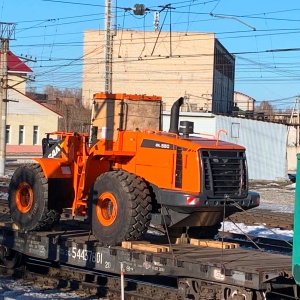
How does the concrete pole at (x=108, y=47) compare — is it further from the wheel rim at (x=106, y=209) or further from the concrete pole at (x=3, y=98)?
the wheel rim at (x=106, y=209)

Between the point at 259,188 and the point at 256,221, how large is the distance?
17.6 metres

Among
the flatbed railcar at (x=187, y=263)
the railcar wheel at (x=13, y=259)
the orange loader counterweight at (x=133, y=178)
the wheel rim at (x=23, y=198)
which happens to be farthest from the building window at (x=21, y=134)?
the flatbed railcar at (x=187, y=263)

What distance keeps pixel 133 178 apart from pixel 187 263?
6.01 feet

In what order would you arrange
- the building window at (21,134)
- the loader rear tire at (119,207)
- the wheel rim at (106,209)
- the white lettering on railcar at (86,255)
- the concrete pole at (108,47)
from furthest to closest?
the building window at (21,134)
the concrete pole at (108,47)
the wheel rim at (106,209)
the white lettering on railcar at (86,255)
the loader rear tire at (119,207)

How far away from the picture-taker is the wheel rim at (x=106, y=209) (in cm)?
1090

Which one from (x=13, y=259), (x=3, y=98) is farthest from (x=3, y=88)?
(x=13, y=259)

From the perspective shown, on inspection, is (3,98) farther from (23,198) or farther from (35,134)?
(35,134)

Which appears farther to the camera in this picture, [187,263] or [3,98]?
[3,98]

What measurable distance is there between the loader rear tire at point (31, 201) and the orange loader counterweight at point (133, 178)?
0.05ft

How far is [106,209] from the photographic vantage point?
11.1 m

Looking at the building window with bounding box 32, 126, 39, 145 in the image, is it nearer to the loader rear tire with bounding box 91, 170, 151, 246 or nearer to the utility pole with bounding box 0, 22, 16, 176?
the utility pole with bounding box 0, 22, 16, 176

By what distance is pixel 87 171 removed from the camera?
38.8ft

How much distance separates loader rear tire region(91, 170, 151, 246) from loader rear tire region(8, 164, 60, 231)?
42.0 inches

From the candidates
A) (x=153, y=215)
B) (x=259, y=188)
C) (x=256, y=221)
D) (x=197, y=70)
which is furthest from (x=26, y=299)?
(x=197, y=70)
